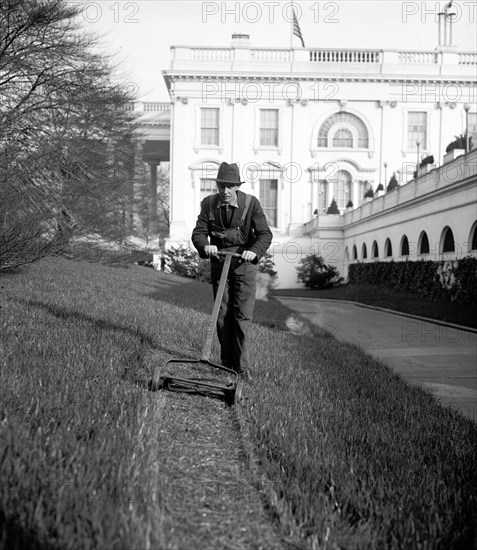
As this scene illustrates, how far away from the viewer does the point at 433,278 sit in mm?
22156

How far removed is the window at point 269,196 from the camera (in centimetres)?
4644

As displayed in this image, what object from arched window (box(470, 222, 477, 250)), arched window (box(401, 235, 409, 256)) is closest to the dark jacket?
arched window (box(470, 222, 477, 250))

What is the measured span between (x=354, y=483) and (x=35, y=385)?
213 centimetres

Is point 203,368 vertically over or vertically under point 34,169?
under

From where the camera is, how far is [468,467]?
382 centimetres

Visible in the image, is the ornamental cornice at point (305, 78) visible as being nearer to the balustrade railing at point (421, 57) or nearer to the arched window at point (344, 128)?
the balustrade railing at point (421, 57)

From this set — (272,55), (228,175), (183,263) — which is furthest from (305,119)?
(228,175)

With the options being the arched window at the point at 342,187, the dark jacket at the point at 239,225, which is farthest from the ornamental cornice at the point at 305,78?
the dark jacket at the point at 239,225

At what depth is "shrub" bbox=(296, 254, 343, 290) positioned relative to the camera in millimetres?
37125

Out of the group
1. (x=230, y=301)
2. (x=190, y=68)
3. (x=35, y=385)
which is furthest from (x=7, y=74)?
(x=190, y=68)

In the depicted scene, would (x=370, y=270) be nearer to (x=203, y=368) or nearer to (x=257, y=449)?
(x=203, y=368)

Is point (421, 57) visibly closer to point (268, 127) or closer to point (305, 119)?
point (305, 119)

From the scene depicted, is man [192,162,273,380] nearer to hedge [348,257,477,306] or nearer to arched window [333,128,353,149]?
hedge [348,257,477,306]

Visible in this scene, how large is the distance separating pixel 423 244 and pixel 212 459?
23.6 meters
